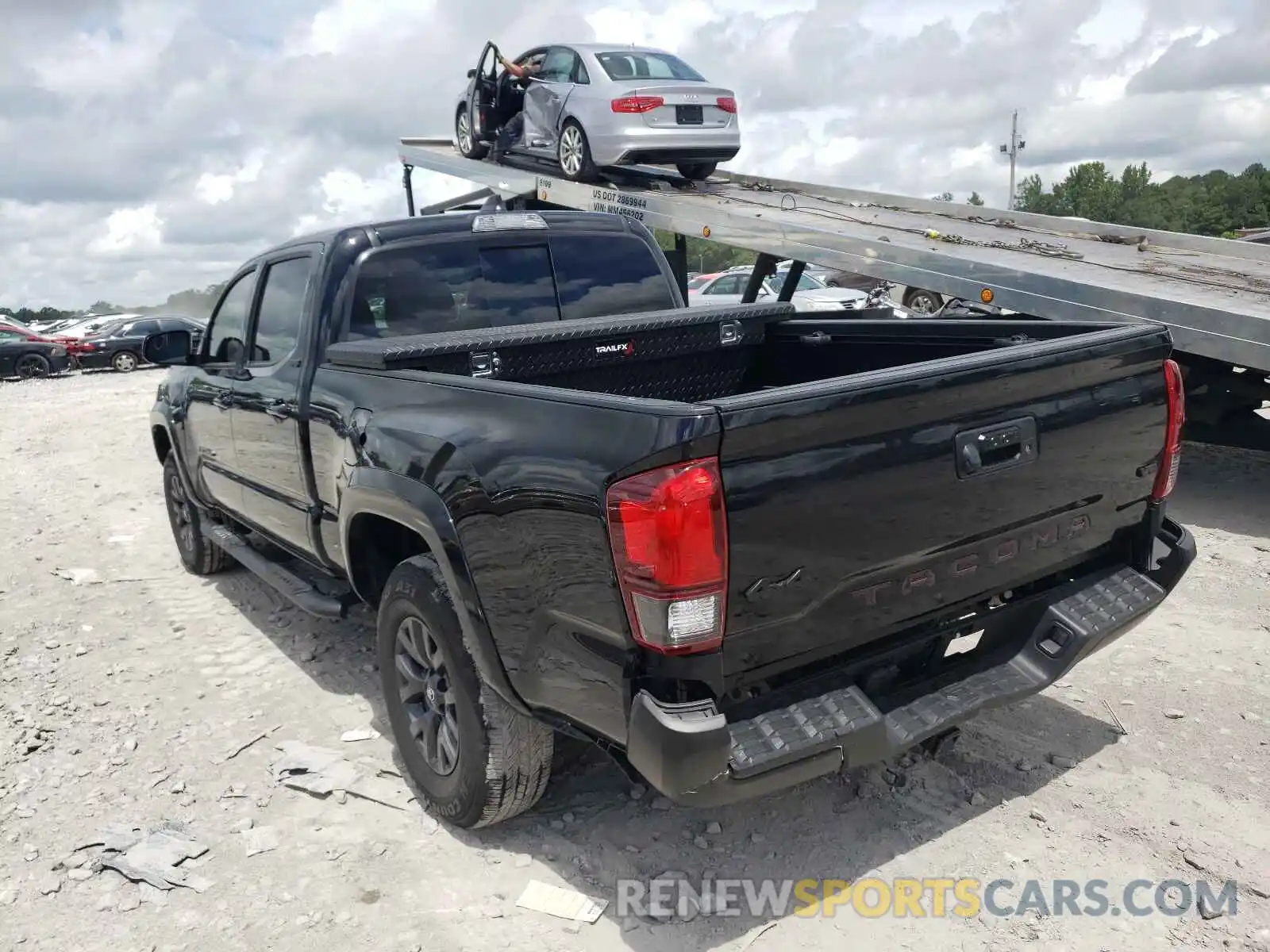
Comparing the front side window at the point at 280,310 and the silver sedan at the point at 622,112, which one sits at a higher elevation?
the silver sedan at the point at 622,112

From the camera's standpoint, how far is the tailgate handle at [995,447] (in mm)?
2779

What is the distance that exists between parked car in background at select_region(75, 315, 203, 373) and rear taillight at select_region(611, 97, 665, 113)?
59.8 ft

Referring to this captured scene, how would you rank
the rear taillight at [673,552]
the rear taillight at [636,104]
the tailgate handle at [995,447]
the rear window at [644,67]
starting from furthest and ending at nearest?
1. the rear window at [644,67]
2. the rear taillight at [636,104]
3. the tailgate handle at [995,447]
4. the rear taillight at [673,552]

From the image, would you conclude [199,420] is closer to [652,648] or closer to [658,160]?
[652,648]

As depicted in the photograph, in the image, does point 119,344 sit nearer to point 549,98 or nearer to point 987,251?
point 549,98

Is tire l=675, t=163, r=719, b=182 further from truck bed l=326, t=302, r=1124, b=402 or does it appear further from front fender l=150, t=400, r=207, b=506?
truck bed l=326, t=302, r=1124, b=402

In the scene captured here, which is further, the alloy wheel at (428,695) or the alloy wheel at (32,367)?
the alloy wheel at (32,367)

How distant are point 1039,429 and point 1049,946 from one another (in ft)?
4.70

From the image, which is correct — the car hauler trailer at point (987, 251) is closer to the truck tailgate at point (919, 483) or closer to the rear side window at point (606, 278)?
the rear side window at point (606, 278)

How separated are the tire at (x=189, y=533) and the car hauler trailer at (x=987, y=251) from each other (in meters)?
5.45

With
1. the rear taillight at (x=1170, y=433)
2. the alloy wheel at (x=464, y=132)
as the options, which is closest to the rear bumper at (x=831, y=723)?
the rear taillight at (x=1170, y=433)

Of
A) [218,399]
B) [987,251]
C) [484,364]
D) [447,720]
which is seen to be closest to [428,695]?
[447,720]

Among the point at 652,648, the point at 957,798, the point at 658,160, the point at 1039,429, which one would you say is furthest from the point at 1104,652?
the point at 658,160

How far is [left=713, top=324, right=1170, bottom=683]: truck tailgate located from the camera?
7.98 feet
